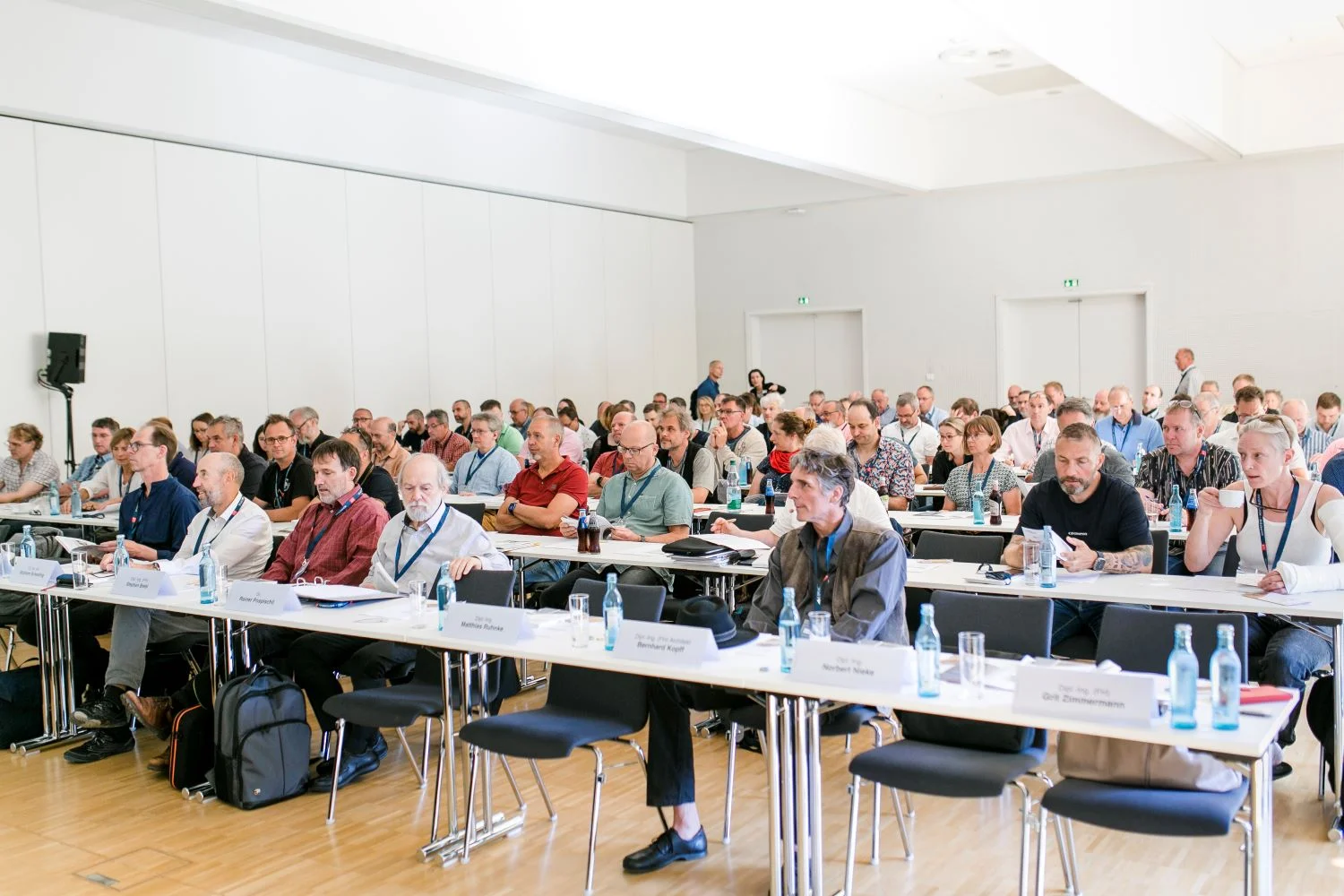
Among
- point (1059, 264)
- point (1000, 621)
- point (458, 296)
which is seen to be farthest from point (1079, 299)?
point (1000, 621)

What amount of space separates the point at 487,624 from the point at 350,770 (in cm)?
123

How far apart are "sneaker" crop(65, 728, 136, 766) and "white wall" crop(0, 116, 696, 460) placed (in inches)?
270

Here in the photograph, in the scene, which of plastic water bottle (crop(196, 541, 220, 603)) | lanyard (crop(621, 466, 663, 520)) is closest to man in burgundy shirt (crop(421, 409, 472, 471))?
lanyard (crop(621, 466, 663, 520))

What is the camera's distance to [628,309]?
17.7 meters

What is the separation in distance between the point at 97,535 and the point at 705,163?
1158cm

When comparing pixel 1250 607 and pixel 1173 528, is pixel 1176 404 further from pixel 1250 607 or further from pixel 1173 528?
pixel 1250 607

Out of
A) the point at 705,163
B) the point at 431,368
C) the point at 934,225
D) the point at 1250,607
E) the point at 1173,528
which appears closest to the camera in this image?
the point at 1250,607

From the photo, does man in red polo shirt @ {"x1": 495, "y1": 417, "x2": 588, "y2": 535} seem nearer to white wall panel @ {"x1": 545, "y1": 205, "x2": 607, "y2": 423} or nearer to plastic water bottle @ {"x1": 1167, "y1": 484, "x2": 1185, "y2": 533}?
plastic water bottle @ {"x1": 1167, "y1": 484, "x2": 1185, "y2": 533}

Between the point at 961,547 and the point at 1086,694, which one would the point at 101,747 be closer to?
the point at 961,547

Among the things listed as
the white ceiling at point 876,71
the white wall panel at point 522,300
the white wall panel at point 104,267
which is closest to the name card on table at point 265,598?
the white ceiling at point 876,71

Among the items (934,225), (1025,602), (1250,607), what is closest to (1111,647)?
→ (1025,602)

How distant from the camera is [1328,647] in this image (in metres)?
4.23

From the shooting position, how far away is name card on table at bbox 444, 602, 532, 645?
4.02 m

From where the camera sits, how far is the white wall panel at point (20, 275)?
10906mm
